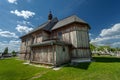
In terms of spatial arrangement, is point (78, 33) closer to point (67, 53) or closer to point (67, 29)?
point (67, 29)

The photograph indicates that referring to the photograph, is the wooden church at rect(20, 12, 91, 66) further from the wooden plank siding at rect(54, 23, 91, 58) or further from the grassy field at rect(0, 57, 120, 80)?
the grassy field at rect(0, 57, 120, 80)

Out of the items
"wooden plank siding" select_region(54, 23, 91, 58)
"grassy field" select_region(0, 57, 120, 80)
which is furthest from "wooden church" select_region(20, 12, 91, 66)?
"grassy field" select_region(0, 57, 120, 80)

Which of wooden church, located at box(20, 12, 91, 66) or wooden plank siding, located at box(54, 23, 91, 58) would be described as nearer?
wooden church, located at box(20, 12, 91, 66)

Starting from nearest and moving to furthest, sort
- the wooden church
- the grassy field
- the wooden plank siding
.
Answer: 1. the grassy field
2. the wooden church
3. the wooden plank siding

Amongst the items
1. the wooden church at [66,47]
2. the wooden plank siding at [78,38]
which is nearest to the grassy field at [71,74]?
the wooden church at [66,47]

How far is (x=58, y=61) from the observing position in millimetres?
13188

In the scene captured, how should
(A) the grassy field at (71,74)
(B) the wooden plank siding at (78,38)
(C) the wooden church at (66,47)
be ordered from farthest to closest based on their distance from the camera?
(B) the wooden plank siding at (78,38), (C) the wooden church at (66,47), (A) the grassy field at (71,74)

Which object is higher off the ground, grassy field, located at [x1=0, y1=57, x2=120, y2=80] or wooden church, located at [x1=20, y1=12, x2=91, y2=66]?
wooden church, located at [x1=20, y1=12, x2=91, y2=66]

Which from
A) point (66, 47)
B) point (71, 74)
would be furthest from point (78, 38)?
point (71, 74)

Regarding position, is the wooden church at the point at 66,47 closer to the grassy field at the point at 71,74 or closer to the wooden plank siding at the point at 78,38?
the wooden plank siding at the point at 78,38

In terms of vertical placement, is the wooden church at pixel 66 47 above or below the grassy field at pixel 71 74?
above

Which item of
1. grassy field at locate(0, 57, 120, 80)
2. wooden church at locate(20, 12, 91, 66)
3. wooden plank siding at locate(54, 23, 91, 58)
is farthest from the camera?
wooden plank siding at locate(54, 23, 91, 58)

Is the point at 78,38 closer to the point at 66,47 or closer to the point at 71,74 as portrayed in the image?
the point at 66,47

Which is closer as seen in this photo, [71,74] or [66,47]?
[71,74]
